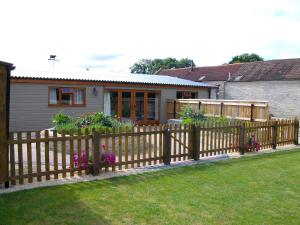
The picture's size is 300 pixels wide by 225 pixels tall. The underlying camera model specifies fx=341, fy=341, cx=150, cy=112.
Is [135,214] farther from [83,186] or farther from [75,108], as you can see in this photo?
[75,108]

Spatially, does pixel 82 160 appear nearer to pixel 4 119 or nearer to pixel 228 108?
pixel 4 119

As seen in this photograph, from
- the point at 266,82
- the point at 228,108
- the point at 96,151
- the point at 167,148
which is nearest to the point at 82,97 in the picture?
the point at 228,108

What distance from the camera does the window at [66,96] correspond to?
1809 centimetres

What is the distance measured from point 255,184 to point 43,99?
43.9 feet

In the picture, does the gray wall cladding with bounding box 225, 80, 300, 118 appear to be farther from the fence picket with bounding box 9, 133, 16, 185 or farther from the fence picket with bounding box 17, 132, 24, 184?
the fence picket with bounding box 9, 133, 16, 185

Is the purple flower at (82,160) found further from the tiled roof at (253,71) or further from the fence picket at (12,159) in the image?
the tiled roof at (253,71)

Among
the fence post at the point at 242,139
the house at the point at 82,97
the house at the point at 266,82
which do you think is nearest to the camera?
the fence post at the point at 242,139

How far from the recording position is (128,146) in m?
9.90

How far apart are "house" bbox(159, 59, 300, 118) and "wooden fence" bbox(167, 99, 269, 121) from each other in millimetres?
11803

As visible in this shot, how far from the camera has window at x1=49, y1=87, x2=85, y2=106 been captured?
1809 centimetres

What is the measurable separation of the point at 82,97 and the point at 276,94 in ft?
61.6

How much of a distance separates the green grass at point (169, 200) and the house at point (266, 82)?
75.5 feet

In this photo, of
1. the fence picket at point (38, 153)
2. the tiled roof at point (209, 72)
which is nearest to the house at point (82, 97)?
the fence picket at point (38, 153)

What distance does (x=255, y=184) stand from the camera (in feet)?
22.5
